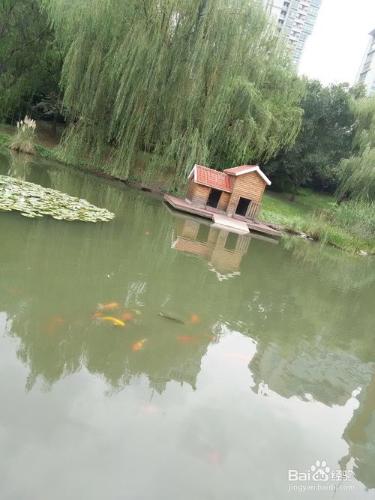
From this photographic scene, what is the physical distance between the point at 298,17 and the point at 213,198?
212 ft

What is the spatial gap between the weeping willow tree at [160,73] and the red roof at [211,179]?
0.70 meters

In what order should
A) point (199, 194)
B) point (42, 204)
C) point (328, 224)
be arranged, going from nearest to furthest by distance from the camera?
point (42, 204) < point (199, 194) < point (328, 224)

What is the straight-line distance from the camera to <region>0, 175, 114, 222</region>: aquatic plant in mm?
7744

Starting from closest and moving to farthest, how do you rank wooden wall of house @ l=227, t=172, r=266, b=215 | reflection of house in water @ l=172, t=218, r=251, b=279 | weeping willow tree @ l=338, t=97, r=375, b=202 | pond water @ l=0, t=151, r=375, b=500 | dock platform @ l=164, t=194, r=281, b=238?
pond water @ l=0, t=151, r=375, b=500
reflection of house in water @ l=172, t=218, r=251, b=279
dock platform @ l=164, t=194, r=281, b=238
wooden wall of house @ l=227, t=172, r=266, b=215
weeping willow tree @ l=338, t=97, r=375, b=202

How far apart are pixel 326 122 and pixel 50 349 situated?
23.2 meters

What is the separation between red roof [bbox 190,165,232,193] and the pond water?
297 inches

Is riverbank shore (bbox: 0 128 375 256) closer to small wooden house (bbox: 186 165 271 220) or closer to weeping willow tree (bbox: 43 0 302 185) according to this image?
weeping willow tree (bbox: 43 0 302 185)

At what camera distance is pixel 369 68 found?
2090 inches

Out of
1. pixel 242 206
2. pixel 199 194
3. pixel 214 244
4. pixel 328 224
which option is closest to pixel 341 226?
pixel 328 224

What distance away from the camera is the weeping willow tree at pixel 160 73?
14078 mm

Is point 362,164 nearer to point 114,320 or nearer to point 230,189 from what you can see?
point 230,189

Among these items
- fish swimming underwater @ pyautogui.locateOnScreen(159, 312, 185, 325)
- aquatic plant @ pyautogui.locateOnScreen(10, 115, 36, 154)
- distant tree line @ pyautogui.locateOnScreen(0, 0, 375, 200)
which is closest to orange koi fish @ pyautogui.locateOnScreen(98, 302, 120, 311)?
fish swimming underwater @ pyautogui.locateOnScreen(159, 312, 185, 325)

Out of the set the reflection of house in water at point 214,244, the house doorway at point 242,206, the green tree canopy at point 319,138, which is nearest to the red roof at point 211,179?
the house doorway at point 242,206

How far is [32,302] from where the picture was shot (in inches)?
175
